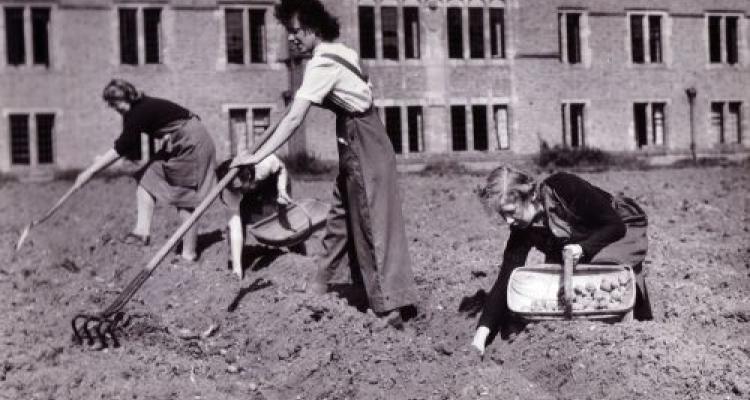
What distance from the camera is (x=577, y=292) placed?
17.6 ft

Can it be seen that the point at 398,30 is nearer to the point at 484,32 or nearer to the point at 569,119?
the point at 484,32

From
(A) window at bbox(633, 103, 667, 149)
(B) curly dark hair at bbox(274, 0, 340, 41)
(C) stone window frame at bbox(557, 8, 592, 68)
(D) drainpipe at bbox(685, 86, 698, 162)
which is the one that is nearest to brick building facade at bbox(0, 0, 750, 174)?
(C) stone window frame at bbox(557, 8, 592, 68)

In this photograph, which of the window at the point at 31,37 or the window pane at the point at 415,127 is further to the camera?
the window pane at the point at 415,127

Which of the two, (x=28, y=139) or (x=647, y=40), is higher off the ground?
(x=647, y=40)

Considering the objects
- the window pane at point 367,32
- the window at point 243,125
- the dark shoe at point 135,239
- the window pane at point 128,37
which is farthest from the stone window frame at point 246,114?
the dark shoe at point 135,239

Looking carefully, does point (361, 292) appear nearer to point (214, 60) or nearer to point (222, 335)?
point (222, 335)

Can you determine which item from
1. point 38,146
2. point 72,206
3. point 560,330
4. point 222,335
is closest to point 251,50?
point 38,146

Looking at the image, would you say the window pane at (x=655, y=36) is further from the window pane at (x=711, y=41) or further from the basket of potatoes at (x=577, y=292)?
the basket of potatoes at (x=577, y=292)

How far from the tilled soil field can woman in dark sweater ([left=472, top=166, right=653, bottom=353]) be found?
1.00 feet

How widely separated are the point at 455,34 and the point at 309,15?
21891 mm

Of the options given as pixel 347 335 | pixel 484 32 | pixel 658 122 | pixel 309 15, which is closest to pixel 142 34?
pixel 484 32

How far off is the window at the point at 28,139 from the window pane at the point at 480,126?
456 inches

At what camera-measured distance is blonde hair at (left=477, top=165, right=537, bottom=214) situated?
528cm

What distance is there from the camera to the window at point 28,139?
88.2 feet
